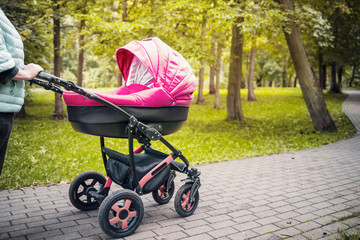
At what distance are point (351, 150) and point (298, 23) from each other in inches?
155

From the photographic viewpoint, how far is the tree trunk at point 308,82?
1159cm

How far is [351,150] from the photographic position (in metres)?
8.92

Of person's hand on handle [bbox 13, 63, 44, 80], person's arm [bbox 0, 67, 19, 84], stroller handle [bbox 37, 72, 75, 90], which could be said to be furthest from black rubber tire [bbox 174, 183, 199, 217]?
person's arm [bbox 0, 67, 19, 84]

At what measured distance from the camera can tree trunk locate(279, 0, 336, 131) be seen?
38.0 ft

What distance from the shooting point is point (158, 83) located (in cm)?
405

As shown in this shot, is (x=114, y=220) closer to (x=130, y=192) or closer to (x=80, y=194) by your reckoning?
(x=130, y=192)

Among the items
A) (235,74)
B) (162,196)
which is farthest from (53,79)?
(235,74)

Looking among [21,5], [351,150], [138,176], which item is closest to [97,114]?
[138,176]

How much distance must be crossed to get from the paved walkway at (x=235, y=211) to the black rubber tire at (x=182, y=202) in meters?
0.08

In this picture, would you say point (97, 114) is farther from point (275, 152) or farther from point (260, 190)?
point (275, 152)

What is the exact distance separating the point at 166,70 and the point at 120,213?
1681 millimetres

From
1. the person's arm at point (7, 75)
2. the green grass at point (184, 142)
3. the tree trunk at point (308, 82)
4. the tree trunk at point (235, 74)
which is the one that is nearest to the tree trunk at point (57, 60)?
the green grass at point (184, 142)

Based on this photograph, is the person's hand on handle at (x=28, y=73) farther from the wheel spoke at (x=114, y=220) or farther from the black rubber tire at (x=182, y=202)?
the black rubber tire at (x=182, y=202)

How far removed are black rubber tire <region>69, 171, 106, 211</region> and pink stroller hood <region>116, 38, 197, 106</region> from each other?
136 cm
